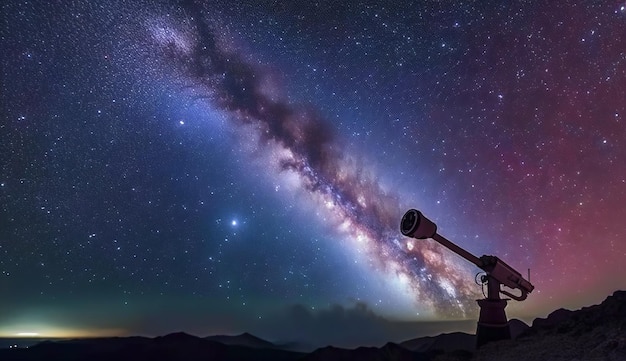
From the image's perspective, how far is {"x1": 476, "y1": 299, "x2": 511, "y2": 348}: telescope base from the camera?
11086 mm

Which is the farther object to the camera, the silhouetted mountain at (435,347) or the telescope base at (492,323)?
the telescope base at (492,323)

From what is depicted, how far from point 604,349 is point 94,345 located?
2745cm

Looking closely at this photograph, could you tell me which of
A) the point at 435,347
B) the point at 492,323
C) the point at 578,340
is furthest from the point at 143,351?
the point at 578,340

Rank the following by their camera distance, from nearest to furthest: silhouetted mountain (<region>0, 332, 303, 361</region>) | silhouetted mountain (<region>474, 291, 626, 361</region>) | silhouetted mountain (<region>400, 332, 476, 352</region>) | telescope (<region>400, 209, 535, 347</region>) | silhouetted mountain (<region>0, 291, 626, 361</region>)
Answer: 1. silhouetted mountain (<region>474, 291, 626, 361</region>)
2. silhouetted mountain (<region>0, 291, 626, 361</region>)
3. telescope (<region>400, 209, 535, 347</region>)
4. silhouetted mountain (<region>400, 332, 476, 352</region>)
5. silhouetted mountain (<region>0, 332, 303, 361</region>)

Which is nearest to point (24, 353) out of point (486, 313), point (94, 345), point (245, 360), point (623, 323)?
point (94, 345)

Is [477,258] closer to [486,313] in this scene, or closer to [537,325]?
[486,313]

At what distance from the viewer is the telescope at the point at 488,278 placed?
10.4m

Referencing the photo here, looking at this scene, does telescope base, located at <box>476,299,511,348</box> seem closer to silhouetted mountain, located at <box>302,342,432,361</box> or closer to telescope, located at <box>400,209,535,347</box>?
telescope, located at <box>400,209,535,347</box>

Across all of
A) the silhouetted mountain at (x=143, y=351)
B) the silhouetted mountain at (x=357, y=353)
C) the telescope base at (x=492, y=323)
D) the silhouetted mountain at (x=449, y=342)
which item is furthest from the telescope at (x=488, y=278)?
the silhouetted mountain at (x=143, y=351)

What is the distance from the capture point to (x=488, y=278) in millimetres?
11727

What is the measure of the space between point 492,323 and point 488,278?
4.20 ft

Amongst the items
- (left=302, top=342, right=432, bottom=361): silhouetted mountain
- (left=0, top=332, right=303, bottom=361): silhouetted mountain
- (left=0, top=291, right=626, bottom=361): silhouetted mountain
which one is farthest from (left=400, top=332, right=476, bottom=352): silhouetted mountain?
(left=0, top=332, right=303, bottom=361): silhouetted mountain

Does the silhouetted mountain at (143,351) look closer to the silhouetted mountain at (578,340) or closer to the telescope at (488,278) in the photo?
the telescope at (488,278)

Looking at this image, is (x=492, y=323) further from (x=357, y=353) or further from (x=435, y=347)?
(x=435, y=347)
